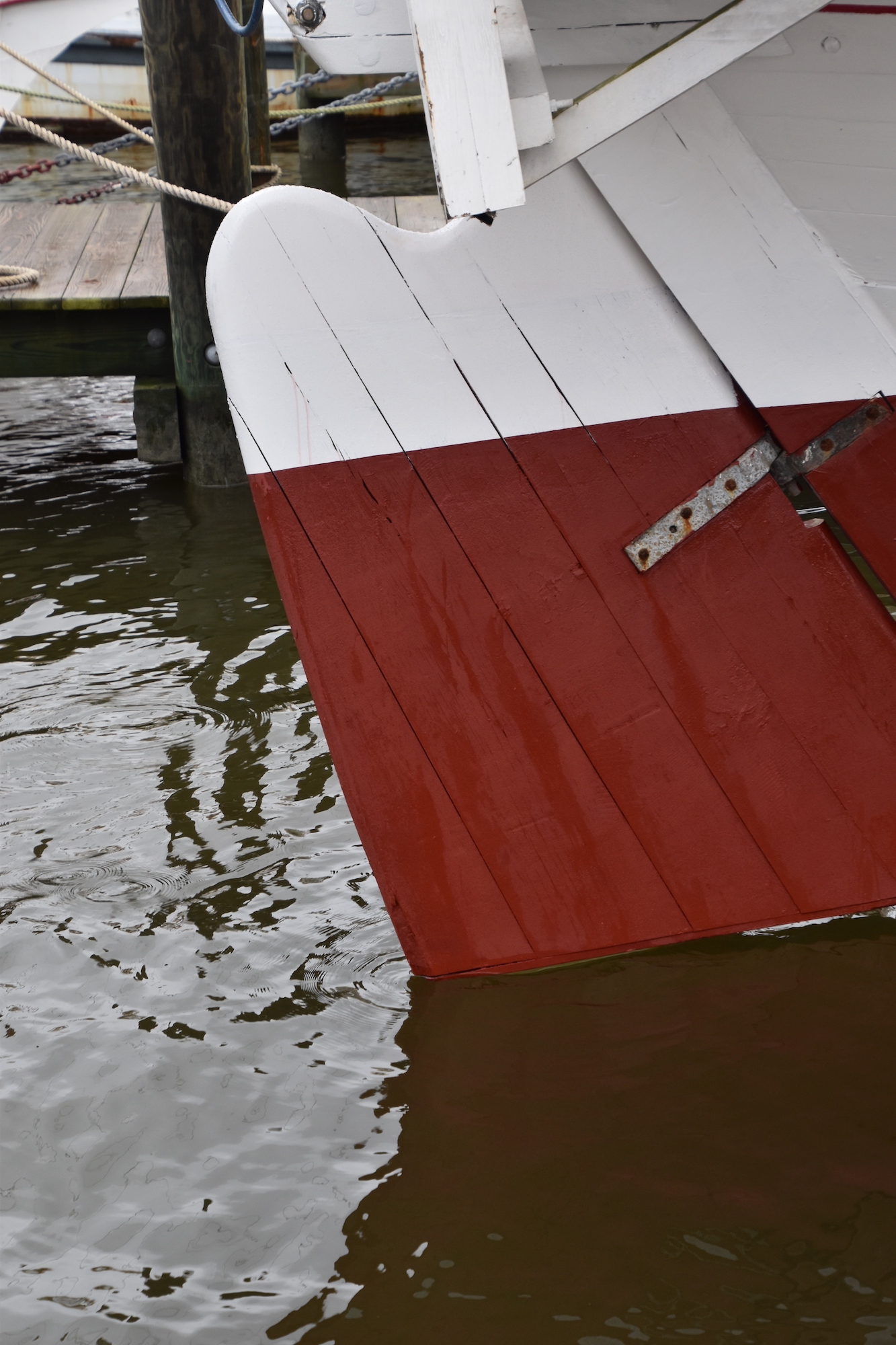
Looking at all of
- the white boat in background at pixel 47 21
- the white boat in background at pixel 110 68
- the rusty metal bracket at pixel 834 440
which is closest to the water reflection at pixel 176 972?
Result: the rusty metal bracket at pixel 834 440

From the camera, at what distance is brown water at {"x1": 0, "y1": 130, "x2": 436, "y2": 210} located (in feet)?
34.1

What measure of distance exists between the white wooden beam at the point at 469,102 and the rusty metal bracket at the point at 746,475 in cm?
61

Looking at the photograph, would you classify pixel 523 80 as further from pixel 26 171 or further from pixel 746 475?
pixel 26 171

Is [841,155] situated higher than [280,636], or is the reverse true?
[841,155]

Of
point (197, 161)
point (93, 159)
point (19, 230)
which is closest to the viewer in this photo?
point (93, 159)

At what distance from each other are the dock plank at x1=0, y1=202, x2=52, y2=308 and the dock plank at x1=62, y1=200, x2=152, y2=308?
243mm

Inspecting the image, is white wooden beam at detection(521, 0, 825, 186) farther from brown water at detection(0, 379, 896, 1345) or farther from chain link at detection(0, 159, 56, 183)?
chain link at detection(0, 159, 56, 183)

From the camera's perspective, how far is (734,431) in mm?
2027

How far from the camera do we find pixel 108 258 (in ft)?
17.6

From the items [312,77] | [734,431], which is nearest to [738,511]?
[734,431]

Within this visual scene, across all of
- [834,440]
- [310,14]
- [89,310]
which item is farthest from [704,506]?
[89,310]

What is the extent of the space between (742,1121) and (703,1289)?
0.35 m

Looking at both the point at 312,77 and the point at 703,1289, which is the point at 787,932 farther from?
the point at 312,77

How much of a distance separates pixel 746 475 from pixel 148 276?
379 centimetres
